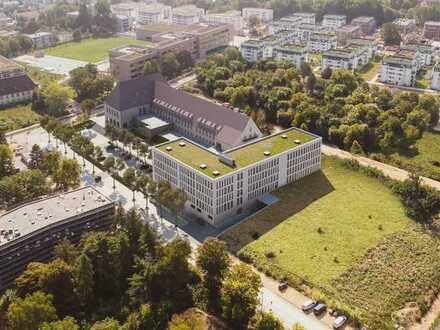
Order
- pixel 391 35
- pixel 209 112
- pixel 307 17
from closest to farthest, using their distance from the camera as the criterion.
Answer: pixel 209 112 → pixel 391 35 → pixel 307 17

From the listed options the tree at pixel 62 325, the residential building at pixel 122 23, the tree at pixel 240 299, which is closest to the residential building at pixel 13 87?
the residential building at pixel 122 23

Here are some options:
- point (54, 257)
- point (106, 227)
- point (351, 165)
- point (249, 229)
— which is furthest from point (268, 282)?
point (351, 165)

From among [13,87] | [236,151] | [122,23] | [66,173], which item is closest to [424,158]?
[236,151]

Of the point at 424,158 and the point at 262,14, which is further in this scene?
the point at 262,14

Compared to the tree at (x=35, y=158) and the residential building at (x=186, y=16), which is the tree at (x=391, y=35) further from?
the tree at (x=35, y=158)

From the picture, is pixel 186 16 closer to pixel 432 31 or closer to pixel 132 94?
pixel 432 31
